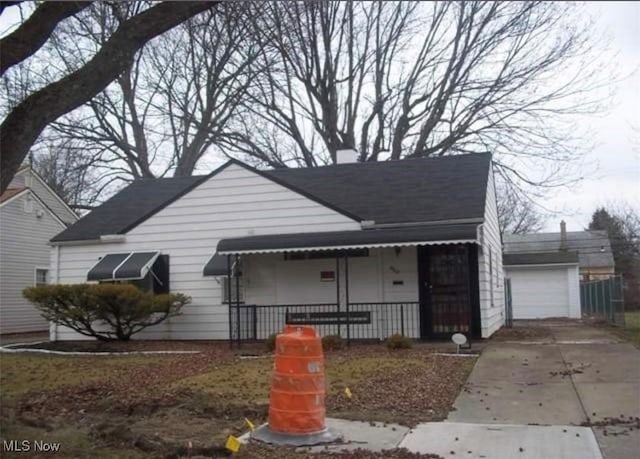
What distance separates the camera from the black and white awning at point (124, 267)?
50.5 ft

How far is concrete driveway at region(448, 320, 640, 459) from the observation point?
658cm

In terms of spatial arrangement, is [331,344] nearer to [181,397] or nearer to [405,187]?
[405,187]

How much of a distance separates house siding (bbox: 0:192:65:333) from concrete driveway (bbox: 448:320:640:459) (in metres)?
17.1

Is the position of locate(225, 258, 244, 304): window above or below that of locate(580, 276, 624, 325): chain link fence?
above

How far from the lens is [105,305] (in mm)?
14086

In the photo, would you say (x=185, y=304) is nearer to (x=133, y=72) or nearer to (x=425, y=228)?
(x=425, y=228)

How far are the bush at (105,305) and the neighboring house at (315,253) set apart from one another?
108cm

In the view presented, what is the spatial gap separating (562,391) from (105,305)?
9.64 meters

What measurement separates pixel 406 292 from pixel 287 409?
8.56m

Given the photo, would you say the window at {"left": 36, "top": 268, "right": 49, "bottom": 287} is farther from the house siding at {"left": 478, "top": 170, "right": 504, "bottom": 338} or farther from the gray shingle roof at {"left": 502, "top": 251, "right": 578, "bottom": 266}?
the gray shingle roof at {"left": 502, "top": 251, "right": 578, "bottom": 266}

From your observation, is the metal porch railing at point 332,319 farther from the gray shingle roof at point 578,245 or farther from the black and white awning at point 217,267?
the gray shingle roof at point 578,245

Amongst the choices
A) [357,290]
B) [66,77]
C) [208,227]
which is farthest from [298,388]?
[208,227]

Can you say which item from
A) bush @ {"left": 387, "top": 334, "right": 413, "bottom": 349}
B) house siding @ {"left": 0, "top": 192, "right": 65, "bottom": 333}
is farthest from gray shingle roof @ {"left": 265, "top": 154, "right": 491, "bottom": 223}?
house siding @ {"left": 0, "top": 192, "right": 65, "bottom": 333}

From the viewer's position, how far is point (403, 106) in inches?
1130
